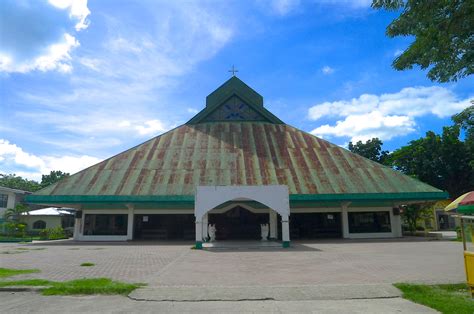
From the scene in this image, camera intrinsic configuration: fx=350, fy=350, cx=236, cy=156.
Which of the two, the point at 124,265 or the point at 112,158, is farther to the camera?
the point at 112,158

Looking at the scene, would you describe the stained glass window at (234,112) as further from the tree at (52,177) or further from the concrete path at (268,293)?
the tree at (52,177)

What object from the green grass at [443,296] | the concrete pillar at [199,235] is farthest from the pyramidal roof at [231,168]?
the green grass at [443,296]

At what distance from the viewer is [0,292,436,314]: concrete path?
19.8 feet

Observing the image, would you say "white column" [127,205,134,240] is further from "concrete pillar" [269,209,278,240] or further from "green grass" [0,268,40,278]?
"green grass" [0,268,40,278]

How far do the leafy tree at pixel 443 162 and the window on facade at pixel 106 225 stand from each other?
36927mm

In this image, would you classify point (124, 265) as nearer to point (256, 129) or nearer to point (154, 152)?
point (154, 152)

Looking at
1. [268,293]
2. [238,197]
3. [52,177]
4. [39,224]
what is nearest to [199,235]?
[238,197]

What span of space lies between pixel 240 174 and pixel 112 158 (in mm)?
10293

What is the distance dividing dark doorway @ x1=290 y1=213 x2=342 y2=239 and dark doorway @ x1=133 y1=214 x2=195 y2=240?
7.39m

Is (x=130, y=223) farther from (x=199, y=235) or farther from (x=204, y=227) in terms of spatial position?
(x=199, y=235)

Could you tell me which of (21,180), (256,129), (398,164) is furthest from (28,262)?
(21,180)

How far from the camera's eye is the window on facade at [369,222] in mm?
24969

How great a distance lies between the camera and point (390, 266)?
10891mm

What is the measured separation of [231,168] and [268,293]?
18.6 m
